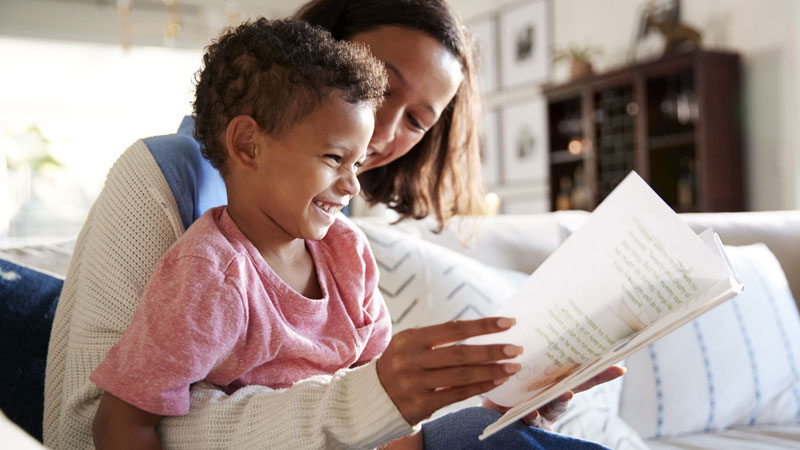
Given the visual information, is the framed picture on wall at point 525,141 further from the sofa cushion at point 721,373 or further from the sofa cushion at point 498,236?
the sofa cushion at point 721,373

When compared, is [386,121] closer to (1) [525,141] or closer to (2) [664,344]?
(2) [664,344]

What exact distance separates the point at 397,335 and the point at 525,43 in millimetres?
5134

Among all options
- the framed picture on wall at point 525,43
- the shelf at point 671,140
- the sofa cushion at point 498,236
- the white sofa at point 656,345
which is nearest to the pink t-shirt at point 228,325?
the white sofa at point 656,345

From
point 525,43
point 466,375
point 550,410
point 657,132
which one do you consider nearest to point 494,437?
point 550,410

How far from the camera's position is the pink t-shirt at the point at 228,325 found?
73 cm

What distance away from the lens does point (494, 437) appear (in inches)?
32.2

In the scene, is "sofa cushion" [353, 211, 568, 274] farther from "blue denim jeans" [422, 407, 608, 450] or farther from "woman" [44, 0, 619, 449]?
"blue denim jeans" [422, 407, 608, 450]

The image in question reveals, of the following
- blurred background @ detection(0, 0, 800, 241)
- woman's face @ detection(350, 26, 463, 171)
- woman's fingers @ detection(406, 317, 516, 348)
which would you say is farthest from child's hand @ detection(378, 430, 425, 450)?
blurred background @ detection(0, 0, 800, 241)

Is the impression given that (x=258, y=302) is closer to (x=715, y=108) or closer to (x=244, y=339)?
(x=244, y=339)

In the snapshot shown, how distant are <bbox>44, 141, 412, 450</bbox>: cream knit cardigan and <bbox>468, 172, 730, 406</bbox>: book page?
15cm

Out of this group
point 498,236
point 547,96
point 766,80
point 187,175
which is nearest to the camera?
point 187,175

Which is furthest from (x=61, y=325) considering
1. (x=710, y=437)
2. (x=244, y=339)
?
(x=710, y=437)

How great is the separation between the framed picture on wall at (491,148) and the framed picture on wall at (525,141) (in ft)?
0.28

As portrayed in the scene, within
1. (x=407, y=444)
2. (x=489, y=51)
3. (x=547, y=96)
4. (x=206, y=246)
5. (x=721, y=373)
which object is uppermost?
(x=489, y=51)
